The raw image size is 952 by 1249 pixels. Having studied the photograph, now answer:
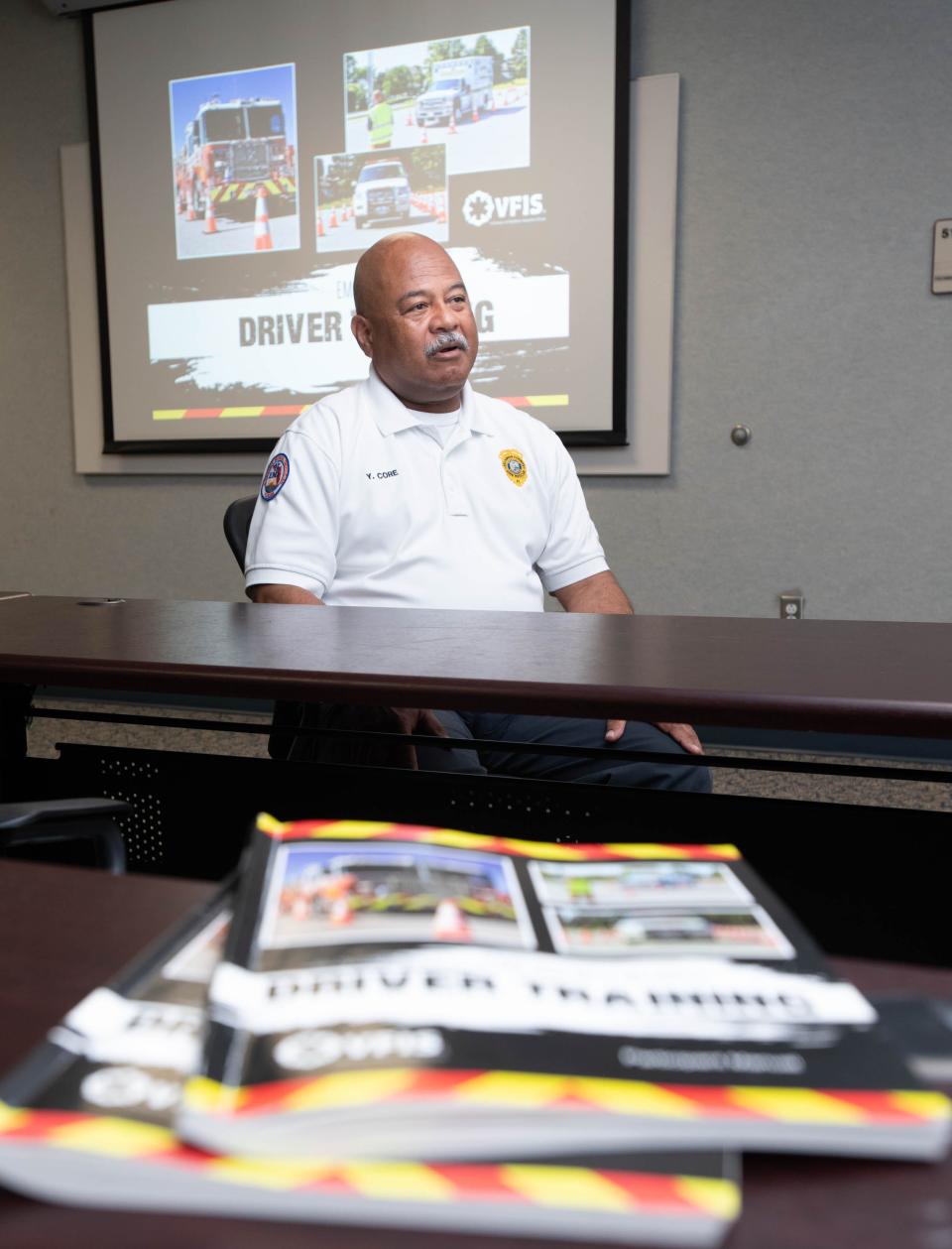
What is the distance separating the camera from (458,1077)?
283mm

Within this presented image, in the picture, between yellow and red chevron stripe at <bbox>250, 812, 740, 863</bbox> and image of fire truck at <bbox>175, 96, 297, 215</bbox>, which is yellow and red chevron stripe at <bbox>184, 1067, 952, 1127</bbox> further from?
image of fire truck at <bbox>175, 96, 297, 215</bbox>

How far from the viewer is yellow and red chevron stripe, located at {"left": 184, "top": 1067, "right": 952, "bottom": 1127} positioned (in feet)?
0.90

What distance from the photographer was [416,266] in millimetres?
1986

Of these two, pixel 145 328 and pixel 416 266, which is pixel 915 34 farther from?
pixel 145 328

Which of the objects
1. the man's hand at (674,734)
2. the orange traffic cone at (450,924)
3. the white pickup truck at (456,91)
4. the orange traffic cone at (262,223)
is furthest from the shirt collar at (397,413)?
the orange traffic cone at (262,223)

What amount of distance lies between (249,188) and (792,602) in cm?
237

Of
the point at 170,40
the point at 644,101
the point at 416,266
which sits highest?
the point at 170,40

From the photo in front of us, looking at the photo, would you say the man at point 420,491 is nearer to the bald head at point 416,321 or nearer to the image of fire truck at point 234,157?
the bald head at point 416,321

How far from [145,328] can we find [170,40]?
100cm

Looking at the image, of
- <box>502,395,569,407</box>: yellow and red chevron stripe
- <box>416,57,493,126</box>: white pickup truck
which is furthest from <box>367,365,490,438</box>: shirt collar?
<box>416,57,493,126</box>: white pickup truck

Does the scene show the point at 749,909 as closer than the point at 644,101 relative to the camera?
Yes

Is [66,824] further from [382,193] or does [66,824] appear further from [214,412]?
[214,412]

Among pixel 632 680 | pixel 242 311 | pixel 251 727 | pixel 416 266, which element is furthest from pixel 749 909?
pixel 242 311

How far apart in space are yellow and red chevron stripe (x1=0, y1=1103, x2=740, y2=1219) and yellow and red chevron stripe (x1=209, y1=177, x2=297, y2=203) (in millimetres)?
3707
